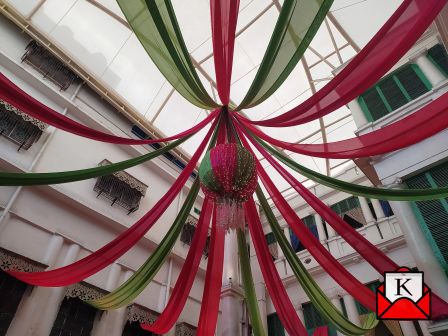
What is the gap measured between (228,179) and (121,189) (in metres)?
4.59

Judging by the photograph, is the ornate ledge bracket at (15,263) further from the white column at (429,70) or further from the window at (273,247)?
the white column at (429,70)

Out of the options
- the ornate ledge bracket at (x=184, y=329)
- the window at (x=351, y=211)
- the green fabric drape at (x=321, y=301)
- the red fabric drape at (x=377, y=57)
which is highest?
the window at (x=351, y=211)

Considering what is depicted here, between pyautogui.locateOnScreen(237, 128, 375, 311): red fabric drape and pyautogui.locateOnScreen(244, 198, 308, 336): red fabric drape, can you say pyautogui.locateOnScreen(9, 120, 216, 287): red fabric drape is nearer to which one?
pyautogui.locateOnScreen(244, 198, 308, 336): red fabric drape

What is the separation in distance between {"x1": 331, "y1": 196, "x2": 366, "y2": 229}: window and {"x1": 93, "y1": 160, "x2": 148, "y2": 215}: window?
4.80m

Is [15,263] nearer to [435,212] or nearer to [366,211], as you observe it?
[435,212]

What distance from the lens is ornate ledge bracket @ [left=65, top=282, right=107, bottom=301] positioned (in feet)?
17.4

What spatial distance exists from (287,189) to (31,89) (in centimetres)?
657

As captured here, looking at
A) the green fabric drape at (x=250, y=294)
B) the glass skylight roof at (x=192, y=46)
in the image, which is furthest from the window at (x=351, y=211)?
the green fabric drape at (x=250, y=294)

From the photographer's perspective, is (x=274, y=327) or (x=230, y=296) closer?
(x=230, y=296)

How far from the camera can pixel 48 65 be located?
21.9ft

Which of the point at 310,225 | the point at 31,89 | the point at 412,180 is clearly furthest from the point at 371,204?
the point at 31,89

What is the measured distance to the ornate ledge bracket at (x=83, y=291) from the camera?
17.4 feet

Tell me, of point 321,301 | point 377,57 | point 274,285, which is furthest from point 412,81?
point 274,285

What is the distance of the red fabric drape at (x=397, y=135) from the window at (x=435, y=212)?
2.04 m
